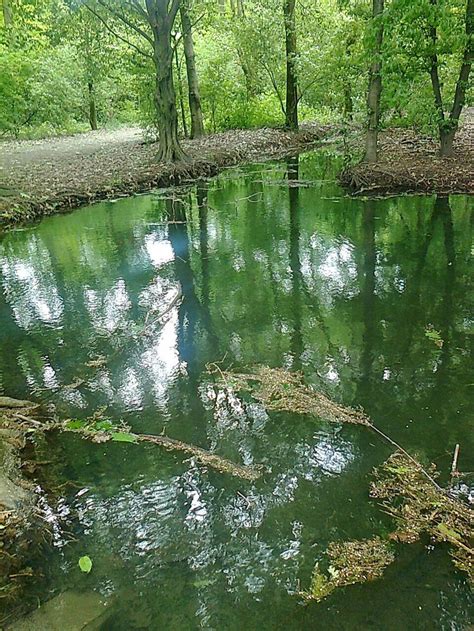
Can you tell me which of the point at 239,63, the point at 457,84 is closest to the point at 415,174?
the point at 457,84

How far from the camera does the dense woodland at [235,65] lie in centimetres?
996

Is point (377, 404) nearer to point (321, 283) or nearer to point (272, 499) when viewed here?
point (272, 499)

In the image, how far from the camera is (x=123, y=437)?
376 centimetres

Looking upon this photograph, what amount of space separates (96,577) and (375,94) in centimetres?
1037

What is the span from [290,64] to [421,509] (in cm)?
1783

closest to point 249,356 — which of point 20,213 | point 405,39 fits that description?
point 20,213

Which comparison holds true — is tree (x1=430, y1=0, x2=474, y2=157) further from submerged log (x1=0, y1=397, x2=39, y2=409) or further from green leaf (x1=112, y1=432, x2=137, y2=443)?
submerged log (x1=0, y1=397, x2=39, y2=409)

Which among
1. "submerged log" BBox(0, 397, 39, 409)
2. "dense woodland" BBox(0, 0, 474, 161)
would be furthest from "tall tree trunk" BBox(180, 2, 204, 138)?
"submerged log" BBox(0, 397, 39, 409)

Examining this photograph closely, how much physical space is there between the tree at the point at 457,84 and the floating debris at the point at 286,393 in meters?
7.91

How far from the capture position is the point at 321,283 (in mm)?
6391

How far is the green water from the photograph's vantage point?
260cm

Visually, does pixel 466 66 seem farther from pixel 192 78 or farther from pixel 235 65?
pixel 235 65

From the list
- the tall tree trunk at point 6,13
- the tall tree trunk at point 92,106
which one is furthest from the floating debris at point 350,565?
the tall tree trunk at point 6,13

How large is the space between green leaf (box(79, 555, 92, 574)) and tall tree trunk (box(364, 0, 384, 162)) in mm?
9762
